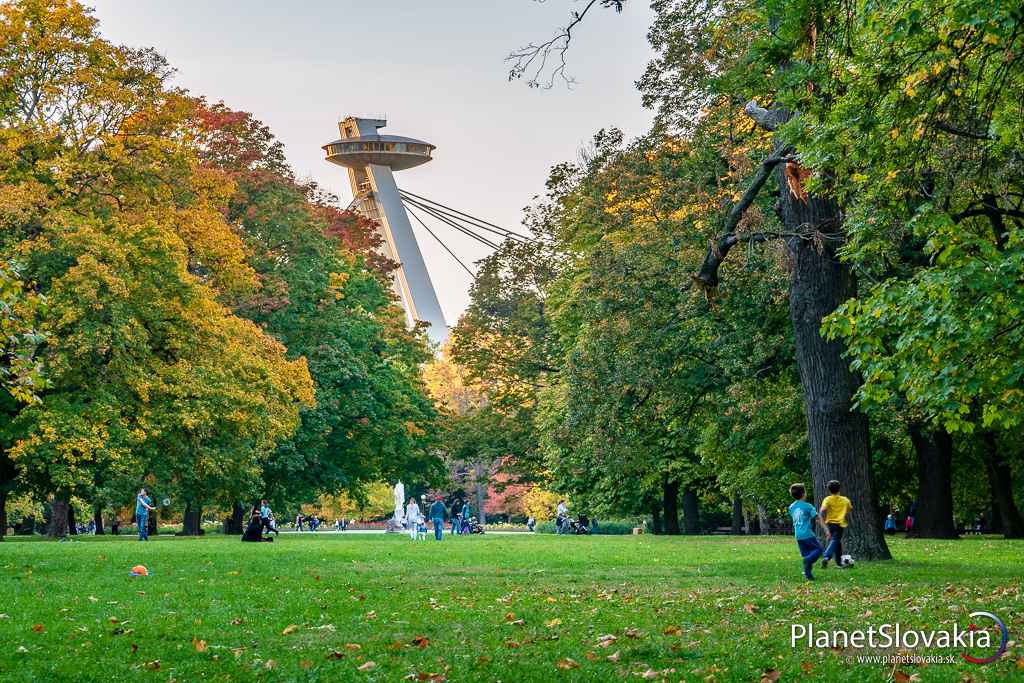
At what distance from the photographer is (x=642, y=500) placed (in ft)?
169

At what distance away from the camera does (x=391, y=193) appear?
10319 centimetres

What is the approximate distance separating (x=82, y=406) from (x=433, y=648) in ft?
74.0

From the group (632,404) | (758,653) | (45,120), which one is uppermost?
(45,120)

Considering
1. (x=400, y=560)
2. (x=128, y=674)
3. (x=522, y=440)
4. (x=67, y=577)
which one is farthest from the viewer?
(x=522, y=440)

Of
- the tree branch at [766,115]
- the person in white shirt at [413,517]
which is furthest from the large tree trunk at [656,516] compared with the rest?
the tree branch at [766,115]

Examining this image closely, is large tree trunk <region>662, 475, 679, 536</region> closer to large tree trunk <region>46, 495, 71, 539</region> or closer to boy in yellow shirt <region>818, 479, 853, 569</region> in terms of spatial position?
large tree trunk <region>46, 495, 71, 539</region>

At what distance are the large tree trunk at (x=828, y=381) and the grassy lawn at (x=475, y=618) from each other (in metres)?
1.20

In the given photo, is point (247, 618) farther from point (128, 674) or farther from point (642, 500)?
point (642, 500)

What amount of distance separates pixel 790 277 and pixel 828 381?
2059 mm

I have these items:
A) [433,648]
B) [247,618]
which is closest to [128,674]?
[433,648]

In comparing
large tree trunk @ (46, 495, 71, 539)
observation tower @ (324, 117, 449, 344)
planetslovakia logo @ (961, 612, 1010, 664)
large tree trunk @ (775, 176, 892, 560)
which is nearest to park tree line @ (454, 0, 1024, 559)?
large tree trunk @ (775, 176, 892, 560)

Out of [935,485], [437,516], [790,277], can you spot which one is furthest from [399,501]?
[790,277]

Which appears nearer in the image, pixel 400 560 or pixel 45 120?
pixel 400 560

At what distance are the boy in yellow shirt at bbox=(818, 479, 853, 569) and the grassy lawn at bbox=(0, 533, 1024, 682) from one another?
42 cm
